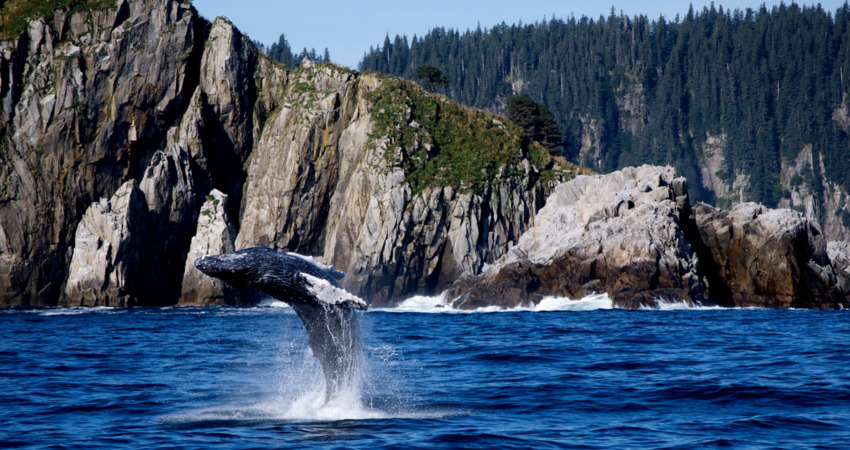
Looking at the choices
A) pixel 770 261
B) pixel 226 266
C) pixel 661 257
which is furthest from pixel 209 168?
pixel 226 266

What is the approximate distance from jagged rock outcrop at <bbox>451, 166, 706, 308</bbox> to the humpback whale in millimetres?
37427

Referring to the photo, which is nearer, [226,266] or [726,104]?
[226,266]

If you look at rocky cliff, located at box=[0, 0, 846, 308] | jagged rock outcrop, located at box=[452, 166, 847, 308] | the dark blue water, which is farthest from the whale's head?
rocky cliff, located at box=[0, 0, 846, 308]

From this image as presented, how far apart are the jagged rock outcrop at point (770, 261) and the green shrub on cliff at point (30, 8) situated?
52.0 m

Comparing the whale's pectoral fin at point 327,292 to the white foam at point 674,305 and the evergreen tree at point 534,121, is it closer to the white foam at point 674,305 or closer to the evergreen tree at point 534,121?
the white foam at point 674,305

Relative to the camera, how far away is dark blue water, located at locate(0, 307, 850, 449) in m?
12.9

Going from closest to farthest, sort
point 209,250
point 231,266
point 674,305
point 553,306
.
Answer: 1. point 231,266
2. point 674,305
3. point 553,306
4. point 209,250

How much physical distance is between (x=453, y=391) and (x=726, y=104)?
166999 mm

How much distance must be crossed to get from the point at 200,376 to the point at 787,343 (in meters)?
17.7

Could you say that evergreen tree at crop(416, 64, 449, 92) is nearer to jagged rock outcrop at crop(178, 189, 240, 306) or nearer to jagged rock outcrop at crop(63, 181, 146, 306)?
jagged rock outcrop at crop(178, 189, 240, 306)

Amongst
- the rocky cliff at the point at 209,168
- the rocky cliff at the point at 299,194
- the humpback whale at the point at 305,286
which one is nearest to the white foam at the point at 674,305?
the rocky cliff at the point at 299,194

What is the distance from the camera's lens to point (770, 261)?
54031 millimetres

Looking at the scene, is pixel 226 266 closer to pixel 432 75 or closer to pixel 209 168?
pixel 209 168

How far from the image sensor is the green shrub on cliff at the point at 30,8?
66312mm
